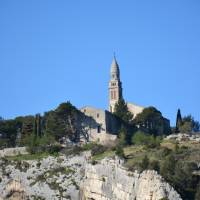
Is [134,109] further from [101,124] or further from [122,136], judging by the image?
[122,136]

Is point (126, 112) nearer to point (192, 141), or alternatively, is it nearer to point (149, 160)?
point (192, 141)

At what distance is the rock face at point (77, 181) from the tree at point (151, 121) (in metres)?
18.2

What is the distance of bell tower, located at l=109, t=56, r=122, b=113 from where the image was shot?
138 m

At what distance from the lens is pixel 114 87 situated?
139 m

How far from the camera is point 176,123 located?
424 ft

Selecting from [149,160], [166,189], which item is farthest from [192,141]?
[166,189]

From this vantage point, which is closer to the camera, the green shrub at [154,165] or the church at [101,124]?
the green shrub at [154,165]

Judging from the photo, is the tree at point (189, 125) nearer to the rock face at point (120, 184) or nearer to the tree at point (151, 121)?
the tree at point (151, 121)

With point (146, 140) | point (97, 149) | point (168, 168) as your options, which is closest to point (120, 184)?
point (168, 168)

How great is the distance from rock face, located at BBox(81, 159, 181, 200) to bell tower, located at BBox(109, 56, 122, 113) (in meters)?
34.6

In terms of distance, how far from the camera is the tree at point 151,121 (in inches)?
5020

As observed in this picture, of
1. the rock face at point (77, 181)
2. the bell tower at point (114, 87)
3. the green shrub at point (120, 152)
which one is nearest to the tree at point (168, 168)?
the rock face at point (77, 181)

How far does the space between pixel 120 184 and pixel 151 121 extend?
98.2ft

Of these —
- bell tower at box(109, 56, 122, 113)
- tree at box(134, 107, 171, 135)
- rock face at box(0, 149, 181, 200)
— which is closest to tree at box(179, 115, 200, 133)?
tree at box(134, 107, 171, 135)
